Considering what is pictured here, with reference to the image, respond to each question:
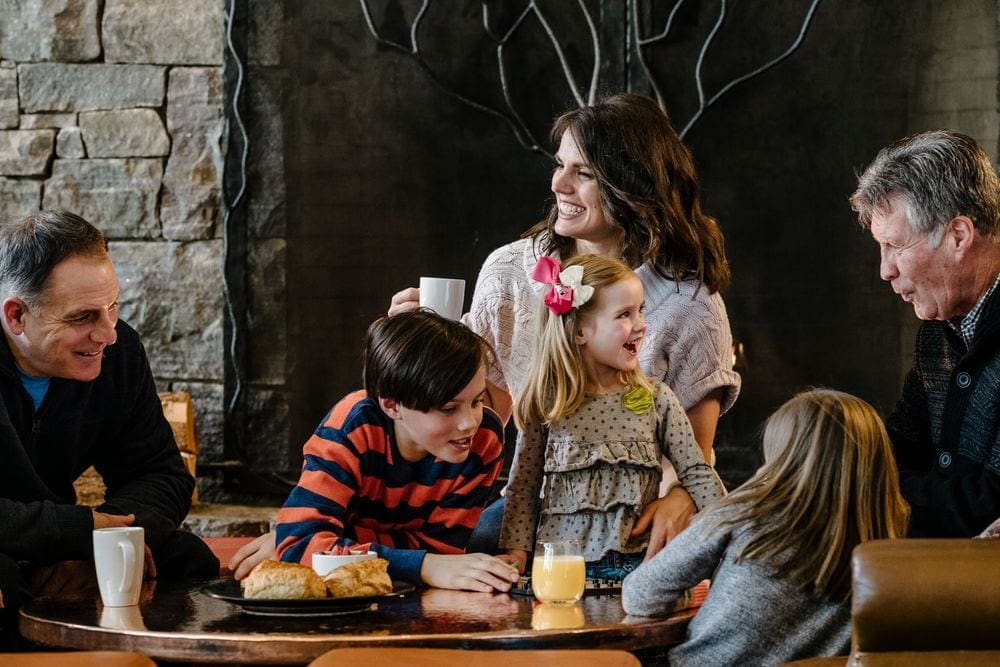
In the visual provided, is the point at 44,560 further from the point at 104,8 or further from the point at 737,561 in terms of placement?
the point at 104,8

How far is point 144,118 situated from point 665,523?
2.00m

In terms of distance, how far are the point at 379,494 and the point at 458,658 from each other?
520 millimetres

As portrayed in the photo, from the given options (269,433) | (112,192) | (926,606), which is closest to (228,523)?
(269,433)

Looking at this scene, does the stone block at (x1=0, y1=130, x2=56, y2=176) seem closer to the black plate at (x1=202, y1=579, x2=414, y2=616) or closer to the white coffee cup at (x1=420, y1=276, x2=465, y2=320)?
the white coffee cup at (x1=420, y1=276, x2=465, y2=320)

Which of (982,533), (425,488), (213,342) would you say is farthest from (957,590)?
(213,342)

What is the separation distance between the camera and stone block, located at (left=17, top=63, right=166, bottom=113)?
3.37m

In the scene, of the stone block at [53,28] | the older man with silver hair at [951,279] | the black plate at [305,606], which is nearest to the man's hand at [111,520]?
the black plate at [305,606]

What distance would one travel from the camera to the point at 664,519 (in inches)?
76.7

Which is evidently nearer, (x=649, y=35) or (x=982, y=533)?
(x=982, y=533)

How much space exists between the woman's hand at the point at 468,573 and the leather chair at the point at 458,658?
27 cm

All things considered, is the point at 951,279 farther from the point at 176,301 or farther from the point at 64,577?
the point at 176,301

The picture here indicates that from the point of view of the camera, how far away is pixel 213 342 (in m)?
3.40

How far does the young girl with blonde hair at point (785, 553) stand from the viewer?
169cm

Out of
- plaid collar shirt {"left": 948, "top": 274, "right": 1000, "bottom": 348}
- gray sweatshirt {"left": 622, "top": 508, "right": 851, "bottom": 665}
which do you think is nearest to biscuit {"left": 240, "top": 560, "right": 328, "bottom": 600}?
gray sweatshirt {"left": 622, "top": 508, "right": 851, "bottom": 665}
